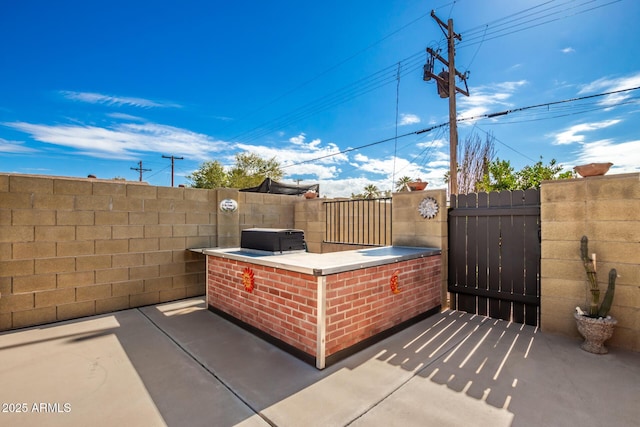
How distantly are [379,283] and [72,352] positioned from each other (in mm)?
3250

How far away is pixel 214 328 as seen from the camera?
3.28m

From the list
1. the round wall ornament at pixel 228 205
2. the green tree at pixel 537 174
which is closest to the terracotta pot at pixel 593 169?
the green tree at pixel 537 174

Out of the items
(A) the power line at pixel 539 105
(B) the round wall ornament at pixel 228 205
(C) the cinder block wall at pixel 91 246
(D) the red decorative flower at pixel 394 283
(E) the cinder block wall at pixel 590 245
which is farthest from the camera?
(A) the power line at pixel 539 105

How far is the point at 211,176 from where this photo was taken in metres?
22.4

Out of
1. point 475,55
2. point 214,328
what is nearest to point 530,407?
point 214,328

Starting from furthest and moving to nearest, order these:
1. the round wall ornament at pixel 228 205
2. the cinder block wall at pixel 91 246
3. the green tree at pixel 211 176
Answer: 1. the green tree at pixel 211 176
2. the round wall ornament at pixel 228 205
3. the cinder block wall at pixel 91 246

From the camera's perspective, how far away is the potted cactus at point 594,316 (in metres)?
2.54

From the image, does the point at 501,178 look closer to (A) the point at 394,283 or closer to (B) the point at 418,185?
(B) the point at 418,185

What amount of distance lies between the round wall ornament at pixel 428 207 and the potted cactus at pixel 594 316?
161 centimetres

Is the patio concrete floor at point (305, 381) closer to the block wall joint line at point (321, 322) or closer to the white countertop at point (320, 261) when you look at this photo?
the block wall joint line at point (321, 322)

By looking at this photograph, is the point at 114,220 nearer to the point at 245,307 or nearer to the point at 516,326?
the point at 245,307

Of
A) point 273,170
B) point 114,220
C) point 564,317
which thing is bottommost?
point 564,317

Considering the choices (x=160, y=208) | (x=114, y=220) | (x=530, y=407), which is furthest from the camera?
(x=160, y=208)

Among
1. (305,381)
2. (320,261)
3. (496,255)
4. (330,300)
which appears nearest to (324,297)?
(330,300)
